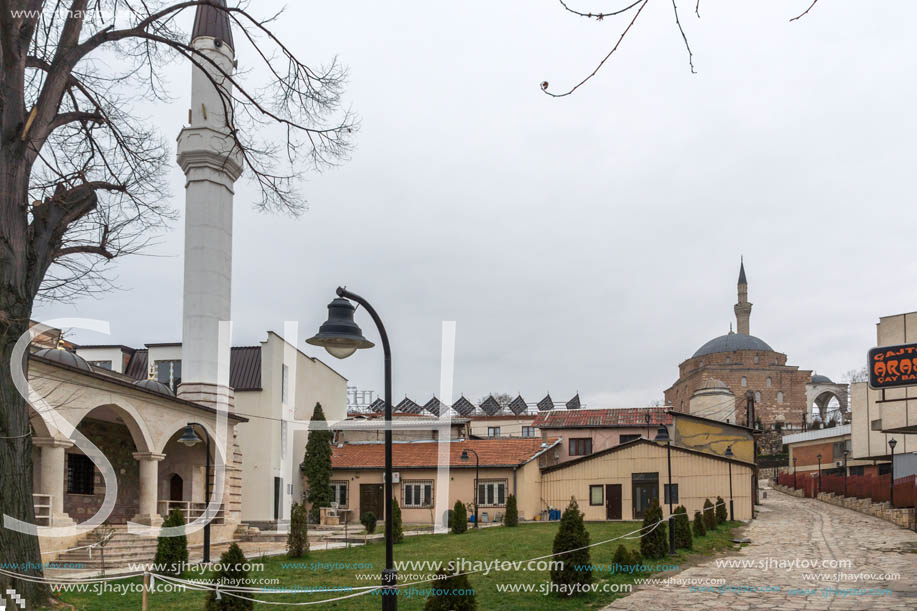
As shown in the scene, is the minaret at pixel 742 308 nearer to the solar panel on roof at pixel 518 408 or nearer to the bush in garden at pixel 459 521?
the solar panel on roof at pixel 518 408

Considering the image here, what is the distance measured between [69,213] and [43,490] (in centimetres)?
1058

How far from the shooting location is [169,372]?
33625 mm

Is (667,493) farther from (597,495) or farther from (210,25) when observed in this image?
(210,25)

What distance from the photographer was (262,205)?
467 inches

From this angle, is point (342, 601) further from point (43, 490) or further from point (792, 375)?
point (792, 375)

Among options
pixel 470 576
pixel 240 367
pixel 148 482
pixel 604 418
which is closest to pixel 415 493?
pixel 240 367

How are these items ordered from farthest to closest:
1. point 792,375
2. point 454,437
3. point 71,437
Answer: point 792,375 < point 454,437 < point 71,437

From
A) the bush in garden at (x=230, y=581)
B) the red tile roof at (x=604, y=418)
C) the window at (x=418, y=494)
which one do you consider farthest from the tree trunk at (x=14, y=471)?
the red tile roof at (x=604, y=418)

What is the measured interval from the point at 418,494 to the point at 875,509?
63.2 feet

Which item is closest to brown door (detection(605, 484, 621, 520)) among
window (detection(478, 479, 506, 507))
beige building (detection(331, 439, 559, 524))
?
beige building (detection(331, 439, 559, 524))

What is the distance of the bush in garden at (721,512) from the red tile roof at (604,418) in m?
7.53

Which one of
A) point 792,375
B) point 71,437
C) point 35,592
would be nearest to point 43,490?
point 71,437

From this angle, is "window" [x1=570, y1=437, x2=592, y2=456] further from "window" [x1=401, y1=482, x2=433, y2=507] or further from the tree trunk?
the tree trunk

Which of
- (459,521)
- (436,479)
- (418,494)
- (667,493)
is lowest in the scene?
(418,494)
